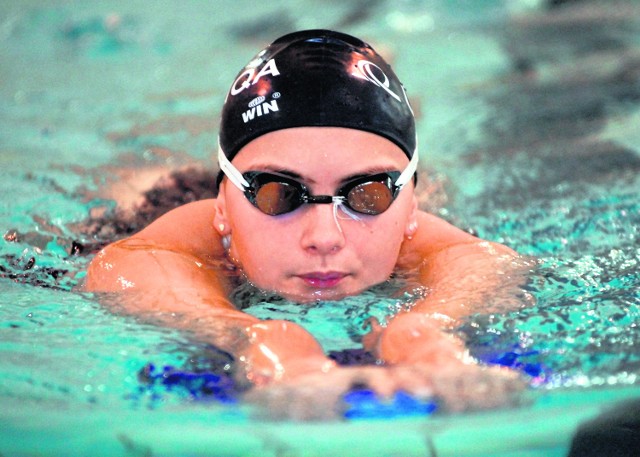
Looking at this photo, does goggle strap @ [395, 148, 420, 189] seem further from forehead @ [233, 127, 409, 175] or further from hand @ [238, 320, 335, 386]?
hand @ [238, 320, 335, 386]

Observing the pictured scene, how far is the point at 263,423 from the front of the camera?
1765 millimetres

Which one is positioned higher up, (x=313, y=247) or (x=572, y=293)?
(x=313, y=247)

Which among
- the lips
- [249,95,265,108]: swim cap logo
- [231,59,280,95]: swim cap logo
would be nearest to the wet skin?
the lips

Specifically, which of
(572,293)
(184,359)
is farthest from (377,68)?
(184,359)

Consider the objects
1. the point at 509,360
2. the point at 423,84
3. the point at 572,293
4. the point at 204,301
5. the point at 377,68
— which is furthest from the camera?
the point at 423,84

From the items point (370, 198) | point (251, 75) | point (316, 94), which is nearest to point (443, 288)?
point (370, 198)

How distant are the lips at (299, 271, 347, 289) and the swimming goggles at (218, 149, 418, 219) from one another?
175 mm

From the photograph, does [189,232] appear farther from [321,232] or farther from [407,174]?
[407,174]

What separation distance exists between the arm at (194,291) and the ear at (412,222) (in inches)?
24.4

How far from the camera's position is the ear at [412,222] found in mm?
2896

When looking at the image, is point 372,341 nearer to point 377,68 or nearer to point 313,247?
point 313,247

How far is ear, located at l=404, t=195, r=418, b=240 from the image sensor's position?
9.50 feet

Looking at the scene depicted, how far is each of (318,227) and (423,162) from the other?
227cm

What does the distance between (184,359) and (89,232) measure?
4.73ft
